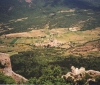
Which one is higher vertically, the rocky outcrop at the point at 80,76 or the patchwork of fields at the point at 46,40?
the patchwork of fields at the point at 46,40

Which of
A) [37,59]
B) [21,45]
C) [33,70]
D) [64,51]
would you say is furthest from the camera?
[21,45]

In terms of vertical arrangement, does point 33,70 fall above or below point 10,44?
below

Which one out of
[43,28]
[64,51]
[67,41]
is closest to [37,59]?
[64,51]

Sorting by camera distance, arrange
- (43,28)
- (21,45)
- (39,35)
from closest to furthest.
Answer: (21,45) < (39,35) < (43,28)

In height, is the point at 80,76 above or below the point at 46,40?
below

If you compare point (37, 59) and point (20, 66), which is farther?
point (37, 59)

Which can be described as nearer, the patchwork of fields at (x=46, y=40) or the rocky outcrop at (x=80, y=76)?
the rocky outcrop at (x=80, y=76)

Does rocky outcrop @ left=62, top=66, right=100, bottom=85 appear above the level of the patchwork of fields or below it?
below

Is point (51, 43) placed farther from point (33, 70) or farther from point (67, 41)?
point (33, 70)

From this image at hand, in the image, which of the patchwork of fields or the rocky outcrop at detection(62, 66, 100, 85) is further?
the patchwork of fields

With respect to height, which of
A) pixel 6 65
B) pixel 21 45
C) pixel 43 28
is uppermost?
pixel 43 28

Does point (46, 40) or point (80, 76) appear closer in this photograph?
point (80, 76)
